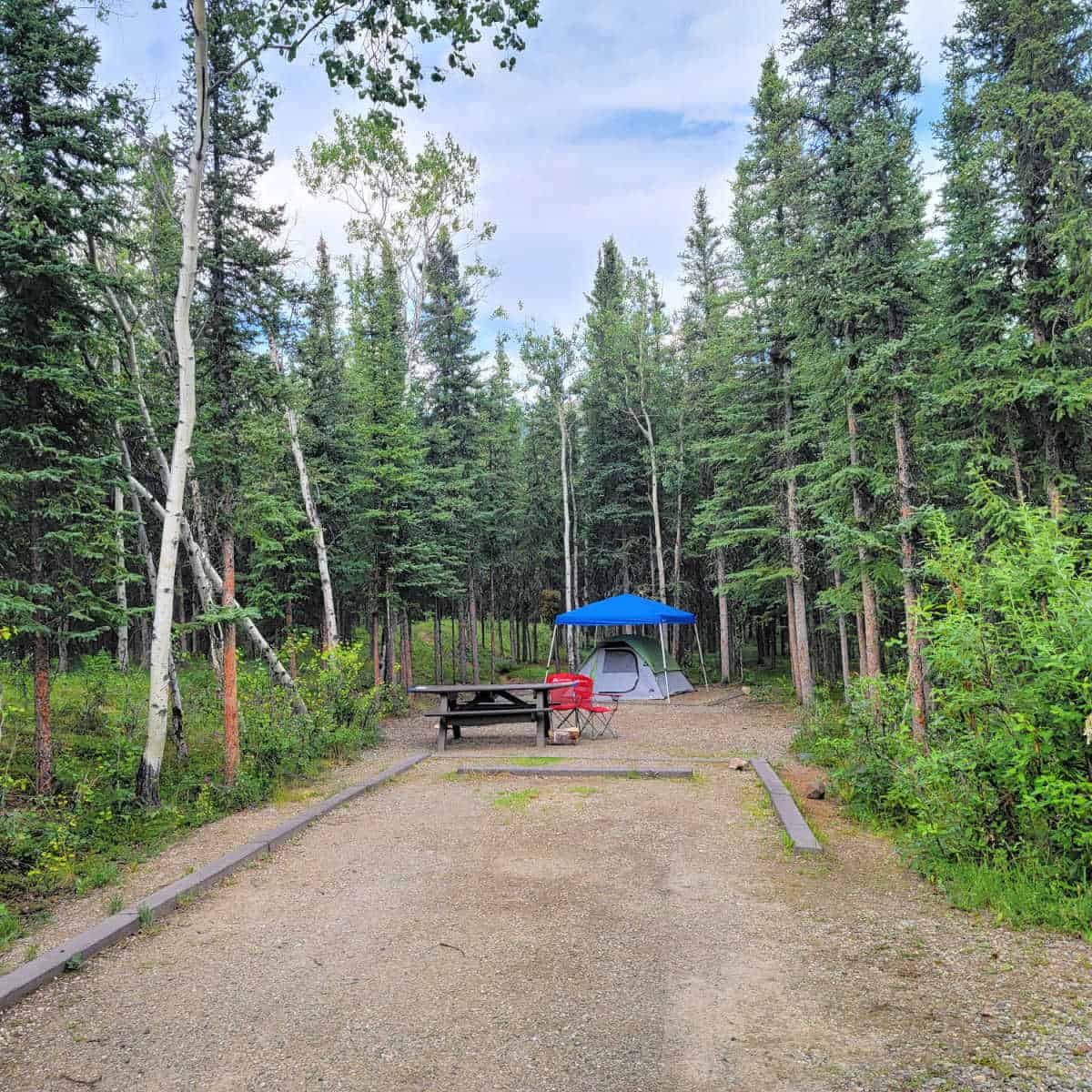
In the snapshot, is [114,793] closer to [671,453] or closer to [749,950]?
[749,950]

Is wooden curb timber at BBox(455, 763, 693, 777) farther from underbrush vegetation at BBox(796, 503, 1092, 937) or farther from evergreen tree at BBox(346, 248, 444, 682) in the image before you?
evergreen tree at BBox(346, 248, 444, 682)

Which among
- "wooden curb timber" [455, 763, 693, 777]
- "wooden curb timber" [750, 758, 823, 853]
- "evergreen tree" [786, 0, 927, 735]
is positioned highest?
"evergreen tree" [786, 0, 927, 735]

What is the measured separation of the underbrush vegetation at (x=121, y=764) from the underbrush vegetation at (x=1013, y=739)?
5872mm

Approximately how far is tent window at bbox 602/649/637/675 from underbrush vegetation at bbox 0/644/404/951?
740 cm

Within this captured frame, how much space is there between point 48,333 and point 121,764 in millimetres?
4415

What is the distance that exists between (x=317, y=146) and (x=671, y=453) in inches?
480

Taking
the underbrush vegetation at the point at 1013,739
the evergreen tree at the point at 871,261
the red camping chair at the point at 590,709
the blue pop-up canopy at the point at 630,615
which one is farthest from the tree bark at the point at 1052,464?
the blue pop-up canopy at the point at 630,615

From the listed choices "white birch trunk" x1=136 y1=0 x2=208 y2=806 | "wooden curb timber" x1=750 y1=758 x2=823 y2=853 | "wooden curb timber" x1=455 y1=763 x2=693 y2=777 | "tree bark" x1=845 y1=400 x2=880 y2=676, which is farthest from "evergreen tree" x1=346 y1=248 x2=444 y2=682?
"wooden curb timber" x1=750 y1=758 x2=823 y2=853

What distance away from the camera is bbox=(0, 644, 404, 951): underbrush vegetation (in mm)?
5172

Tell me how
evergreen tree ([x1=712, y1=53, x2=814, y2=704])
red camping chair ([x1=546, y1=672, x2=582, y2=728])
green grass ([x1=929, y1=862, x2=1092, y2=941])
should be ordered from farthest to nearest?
evergreen tree ([x1=712, y1=53, x2=814, y2=704]) < red camping chair ([x1=546, y1=672, x2=582, y2=728]) < green grass ([x1=929, y1=862, x2=1092, y2=941])

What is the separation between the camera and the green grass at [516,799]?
6.65 metres

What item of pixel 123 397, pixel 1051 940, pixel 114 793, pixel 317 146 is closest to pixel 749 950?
pixel 1051 940

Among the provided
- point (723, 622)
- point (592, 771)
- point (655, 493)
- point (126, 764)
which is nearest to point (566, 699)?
point (592, 771)

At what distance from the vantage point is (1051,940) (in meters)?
3.48
